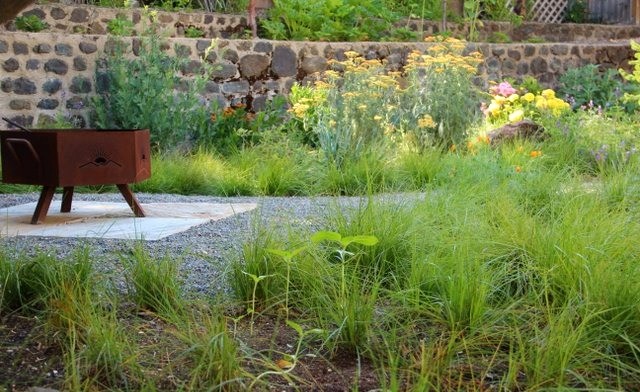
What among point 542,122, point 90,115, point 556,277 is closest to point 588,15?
point 542,122

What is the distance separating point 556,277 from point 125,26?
316 inches

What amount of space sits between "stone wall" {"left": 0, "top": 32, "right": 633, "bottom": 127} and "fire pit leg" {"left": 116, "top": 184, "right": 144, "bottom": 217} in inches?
131

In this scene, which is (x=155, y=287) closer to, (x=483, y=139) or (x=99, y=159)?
(x=99, y=159)

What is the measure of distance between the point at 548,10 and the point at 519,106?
8077 millimetres

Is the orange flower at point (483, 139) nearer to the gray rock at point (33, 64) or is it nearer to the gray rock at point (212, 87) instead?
the gray rock at point (212, 87)

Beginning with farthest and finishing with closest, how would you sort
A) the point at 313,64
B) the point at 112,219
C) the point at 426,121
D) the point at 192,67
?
the point at 313,64
the point at 192,67
the point at 426,121
the point at 112,219

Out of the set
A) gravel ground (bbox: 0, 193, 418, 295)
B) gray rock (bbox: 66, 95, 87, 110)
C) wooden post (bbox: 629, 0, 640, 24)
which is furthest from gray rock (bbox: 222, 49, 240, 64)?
wooden post (bbox: 629, 0, 640, 24)

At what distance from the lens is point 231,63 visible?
10.3m

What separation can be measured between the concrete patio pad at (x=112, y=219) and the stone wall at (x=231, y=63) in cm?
251

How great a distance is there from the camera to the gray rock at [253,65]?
10414 millimetres

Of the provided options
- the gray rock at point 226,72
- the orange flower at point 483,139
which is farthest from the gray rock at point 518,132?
the gray rock at point 226,72

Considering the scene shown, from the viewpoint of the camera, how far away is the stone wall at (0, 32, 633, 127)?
8.75 metres

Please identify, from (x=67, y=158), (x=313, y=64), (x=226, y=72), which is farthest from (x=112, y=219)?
(x=313, y=64)

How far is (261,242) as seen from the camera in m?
3.78
